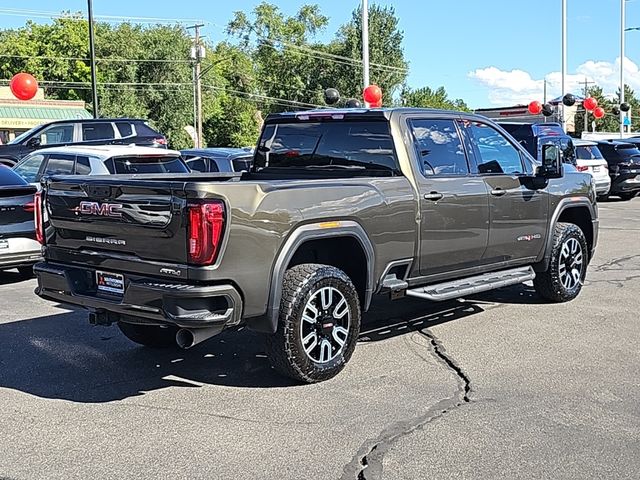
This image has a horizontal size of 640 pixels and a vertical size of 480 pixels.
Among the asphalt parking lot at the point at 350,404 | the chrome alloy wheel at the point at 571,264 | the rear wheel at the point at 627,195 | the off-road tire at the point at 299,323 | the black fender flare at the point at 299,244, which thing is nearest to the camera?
the asphalt parking lot at the point at 350,404

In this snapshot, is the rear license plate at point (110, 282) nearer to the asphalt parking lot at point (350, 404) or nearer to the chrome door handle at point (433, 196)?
the asphalt parking lot at point (350, 404)

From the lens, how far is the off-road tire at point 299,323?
5.46m

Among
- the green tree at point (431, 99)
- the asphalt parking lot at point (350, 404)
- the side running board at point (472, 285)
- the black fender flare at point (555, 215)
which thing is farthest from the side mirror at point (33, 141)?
the green tree at point (431, 99)

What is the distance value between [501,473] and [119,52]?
6206 cm

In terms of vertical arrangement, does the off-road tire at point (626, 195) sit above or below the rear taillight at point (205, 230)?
below

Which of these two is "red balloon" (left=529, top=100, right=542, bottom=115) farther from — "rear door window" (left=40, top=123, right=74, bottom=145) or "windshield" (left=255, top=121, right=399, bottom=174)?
"windshield" (left=255, top=121, right=399, bottom=174)

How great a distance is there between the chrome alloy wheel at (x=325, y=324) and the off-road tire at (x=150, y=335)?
1422mm

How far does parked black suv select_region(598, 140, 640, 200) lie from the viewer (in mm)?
23219

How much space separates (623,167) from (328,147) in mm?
18587

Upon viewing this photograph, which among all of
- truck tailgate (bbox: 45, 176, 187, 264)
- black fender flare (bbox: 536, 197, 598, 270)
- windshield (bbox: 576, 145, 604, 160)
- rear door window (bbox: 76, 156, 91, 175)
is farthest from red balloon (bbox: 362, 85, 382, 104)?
truck tailgate (bbox: 45, 176, 187, 264)

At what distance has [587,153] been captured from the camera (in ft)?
70.9

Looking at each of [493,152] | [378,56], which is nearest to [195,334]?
[493,152]

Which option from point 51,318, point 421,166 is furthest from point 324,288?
point 51,318

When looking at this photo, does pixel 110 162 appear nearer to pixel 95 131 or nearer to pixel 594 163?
pixel 95 131
